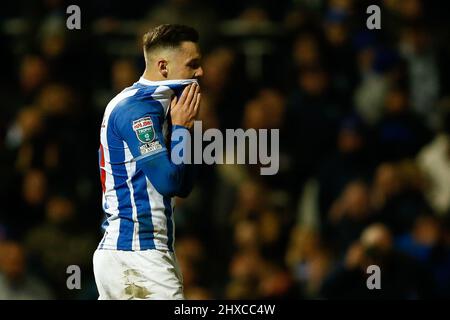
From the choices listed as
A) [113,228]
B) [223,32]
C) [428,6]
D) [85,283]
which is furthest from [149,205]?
[428,6]

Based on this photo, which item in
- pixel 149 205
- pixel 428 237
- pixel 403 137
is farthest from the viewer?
pixel 403 137

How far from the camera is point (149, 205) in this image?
4.91m

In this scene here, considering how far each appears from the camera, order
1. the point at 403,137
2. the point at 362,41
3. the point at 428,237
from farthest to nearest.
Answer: the point at 362,41, the point at 403,137, the point at 428,237

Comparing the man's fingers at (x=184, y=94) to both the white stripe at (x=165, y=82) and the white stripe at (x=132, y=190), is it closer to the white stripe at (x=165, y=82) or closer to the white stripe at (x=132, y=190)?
the white stripe at (x=165, y=82)

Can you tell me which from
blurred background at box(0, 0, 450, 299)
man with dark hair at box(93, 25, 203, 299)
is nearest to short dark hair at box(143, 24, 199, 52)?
man with dark hair at box(93, 25, 203, 299)

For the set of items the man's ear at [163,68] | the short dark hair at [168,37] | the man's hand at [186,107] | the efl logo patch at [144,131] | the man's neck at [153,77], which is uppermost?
A: the short dark hair at [168,37]

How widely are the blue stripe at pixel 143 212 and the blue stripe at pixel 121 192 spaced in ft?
0.13

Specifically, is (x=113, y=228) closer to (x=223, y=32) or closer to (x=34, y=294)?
(x=34, y=294)

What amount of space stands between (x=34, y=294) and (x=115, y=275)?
3747 millimetres

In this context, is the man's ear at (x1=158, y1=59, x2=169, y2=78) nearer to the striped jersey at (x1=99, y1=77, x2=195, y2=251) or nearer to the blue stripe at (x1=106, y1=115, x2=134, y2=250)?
the striped jersey at (x1=99, y1=77, x2=195, y2=251)

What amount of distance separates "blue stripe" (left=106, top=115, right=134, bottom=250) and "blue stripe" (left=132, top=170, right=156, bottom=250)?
0.04 metres

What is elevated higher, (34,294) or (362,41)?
(362,41)

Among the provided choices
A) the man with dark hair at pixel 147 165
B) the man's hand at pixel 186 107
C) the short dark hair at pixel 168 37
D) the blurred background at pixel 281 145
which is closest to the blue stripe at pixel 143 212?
the man with dark hair at pixel 147 165

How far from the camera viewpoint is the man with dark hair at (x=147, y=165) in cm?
486
